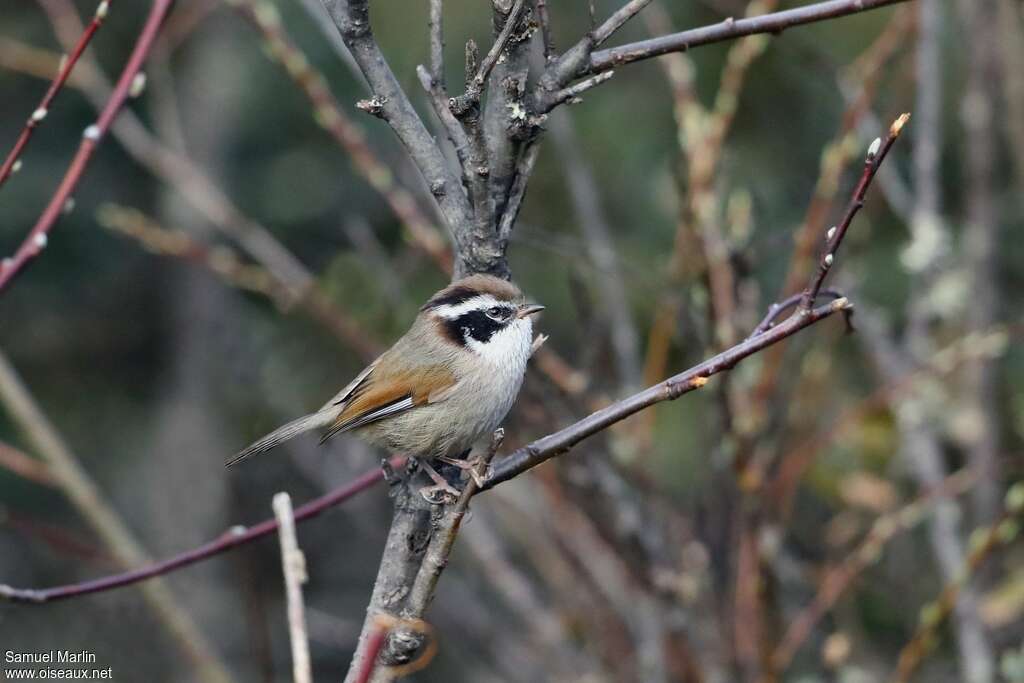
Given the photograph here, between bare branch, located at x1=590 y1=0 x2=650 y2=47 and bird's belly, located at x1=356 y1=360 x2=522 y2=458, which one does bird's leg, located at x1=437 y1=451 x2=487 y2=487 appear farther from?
bare branch, located at x1=590 y1=0 x2=650 y2=47

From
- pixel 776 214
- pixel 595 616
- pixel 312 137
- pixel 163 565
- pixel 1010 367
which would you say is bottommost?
pixel 163 565

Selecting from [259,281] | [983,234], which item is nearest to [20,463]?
[259,281]

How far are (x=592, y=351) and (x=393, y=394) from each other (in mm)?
662

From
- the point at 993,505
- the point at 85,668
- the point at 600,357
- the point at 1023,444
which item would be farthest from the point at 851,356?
the point at 85,668

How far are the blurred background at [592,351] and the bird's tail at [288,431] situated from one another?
0.40 meters

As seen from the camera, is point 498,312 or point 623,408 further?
point 498,312

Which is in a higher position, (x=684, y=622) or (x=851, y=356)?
(x=851, y=356)

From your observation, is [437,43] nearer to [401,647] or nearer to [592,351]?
[401,647]

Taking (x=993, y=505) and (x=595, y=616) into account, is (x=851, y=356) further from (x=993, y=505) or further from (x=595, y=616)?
(x=595, y=616)

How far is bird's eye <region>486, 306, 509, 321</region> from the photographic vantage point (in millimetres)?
3638

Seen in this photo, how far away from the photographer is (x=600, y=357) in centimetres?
445

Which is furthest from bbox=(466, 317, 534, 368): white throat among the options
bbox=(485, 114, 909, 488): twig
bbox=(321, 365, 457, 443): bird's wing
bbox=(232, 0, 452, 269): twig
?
bbox=(485, 114, 909, 488): twig

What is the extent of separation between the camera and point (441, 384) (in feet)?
12.9

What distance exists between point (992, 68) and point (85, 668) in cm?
466
